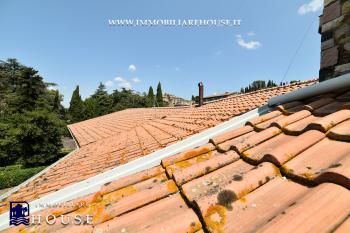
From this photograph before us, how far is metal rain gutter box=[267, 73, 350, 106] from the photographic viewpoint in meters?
2.13

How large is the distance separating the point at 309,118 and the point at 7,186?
2181 centimetres

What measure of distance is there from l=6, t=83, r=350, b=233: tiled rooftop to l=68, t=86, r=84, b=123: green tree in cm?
4498

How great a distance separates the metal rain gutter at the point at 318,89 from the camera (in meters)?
2.13

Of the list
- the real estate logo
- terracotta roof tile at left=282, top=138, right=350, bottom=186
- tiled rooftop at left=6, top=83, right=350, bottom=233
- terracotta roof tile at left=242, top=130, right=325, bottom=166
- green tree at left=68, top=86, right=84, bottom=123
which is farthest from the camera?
green tree at left=68, top=86, right=84, bottom=123

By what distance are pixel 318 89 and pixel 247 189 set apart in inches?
73.0

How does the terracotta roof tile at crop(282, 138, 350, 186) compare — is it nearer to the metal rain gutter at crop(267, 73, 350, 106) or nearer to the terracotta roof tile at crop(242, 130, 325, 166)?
the terracotta roof tile at crop(242, 130, 325, 166)

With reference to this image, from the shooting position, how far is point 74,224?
139cm

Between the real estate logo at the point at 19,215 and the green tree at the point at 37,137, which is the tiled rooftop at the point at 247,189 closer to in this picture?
the real estate logo at the point at 19,215

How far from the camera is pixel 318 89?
2389mm

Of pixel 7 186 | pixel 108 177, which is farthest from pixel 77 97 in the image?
pixel 108 177

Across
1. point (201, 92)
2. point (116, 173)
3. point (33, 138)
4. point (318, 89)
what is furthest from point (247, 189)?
point (33, 138)

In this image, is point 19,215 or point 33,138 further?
point 33,138

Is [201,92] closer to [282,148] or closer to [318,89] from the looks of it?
[318,89]

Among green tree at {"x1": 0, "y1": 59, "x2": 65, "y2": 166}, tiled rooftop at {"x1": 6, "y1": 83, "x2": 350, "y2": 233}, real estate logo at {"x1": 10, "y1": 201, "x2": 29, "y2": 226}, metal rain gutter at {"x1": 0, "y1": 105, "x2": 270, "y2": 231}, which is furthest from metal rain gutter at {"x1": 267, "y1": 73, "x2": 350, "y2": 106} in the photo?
green tree at {"x1": 0, "y1": 59, "x2": 65, "y2": 166}
